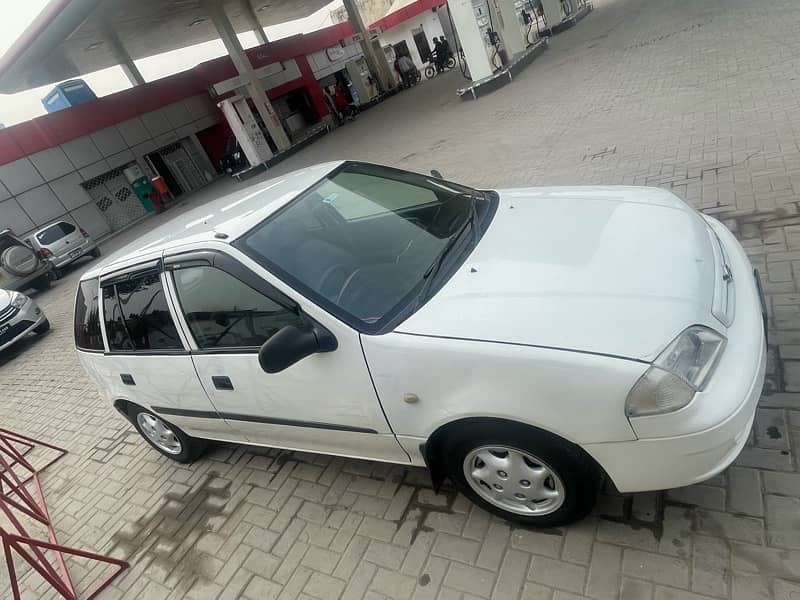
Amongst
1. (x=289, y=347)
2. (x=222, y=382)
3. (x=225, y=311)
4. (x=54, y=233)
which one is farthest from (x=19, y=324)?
(x=289, y=347)

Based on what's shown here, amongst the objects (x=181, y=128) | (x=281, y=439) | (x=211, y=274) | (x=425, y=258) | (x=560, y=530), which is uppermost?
(x=181, y=128)

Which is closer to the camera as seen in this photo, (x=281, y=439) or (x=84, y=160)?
(x=281, y=439)

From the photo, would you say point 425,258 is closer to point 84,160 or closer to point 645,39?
point 645,39

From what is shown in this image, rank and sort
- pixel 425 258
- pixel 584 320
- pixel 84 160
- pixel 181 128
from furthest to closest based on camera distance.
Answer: pixel 181 128, pixel 84 160, pixel 425 258, pixel 584 320

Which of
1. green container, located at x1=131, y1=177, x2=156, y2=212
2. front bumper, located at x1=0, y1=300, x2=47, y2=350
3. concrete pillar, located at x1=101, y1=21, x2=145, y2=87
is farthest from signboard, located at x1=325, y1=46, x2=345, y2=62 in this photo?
front bumper, located at x1=0, y1=300, x2=47, y2=350

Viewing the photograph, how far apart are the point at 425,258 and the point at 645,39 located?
14.3 meters

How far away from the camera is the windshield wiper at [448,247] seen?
7.73 ft

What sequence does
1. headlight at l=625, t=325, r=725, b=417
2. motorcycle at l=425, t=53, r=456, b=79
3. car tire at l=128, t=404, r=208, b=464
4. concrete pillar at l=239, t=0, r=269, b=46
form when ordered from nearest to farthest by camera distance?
headlight at l=625, t=325, r=725, b=417 → car tire at l=128, t=404, r=208, b=464 → concrete pillar at l=239, t=0, r=269, b=46 → motorcycle at l=425, t=53, r=456, b=79

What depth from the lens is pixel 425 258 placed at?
2.58 meters

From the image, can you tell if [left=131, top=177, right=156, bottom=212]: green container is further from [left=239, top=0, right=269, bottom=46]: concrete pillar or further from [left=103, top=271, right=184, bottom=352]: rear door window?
[left=103, top=271, right=184, bottom=352]: rear door window

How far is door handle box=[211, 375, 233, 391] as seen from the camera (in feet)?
9.12

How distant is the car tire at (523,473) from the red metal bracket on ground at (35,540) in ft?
8.10

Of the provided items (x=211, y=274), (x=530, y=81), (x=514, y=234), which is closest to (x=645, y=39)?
(x=530, y=81)

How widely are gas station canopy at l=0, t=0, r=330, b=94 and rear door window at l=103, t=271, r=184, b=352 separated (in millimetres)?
13438
